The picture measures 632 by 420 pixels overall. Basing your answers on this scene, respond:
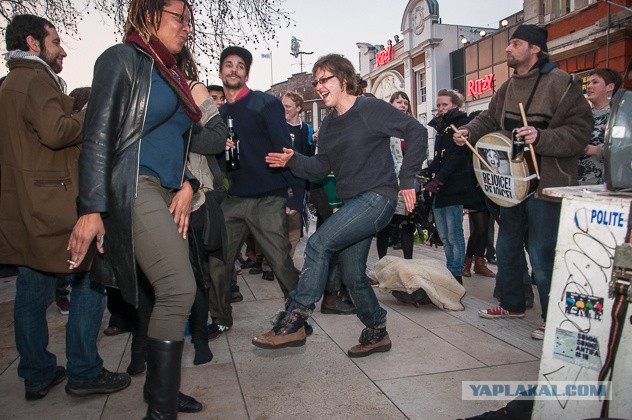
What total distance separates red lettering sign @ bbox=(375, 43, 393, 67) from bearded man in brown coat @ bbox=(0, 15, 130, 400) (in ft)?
109

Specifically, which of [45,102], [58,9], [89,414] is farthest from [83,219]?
[58,9]

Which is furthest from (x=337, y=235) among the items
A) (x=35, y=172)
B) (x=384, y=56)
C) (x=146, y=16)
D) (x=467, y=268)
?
(x=384, y=56)

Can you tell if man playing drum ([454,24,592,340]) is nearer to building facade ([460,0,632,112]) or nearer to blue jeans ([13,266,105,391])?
blue jeans ([13,266,105,391])

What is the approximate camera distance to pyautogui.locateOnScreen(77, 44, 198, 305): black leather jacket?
7.16 feet

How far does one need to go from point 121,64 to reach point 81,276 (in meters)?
1.44

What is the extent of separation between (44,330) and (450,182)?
13.0 ft

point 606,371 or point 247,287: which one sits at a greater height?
point 606,371

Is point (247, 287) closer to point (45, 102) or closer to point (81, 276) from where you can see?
point (81, 276)

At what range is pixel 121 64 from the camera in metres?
2.27

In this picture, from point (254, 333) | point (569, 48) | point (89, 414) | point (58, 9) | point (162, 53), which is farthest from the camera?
point (569, 48)

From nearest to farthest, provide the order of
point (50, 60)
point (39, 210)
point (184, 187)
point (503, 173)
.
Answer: point (184, 187)
point (39, 210)
point (50, 60)
point (503, 173)

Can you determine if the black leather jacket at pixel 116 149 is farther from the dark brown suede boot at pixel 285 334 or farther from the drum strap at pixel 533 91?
the drum strap at pixel 533 91

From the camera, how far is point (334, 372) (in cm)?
330

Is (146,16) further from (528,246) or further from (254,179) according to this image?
(528,246)
